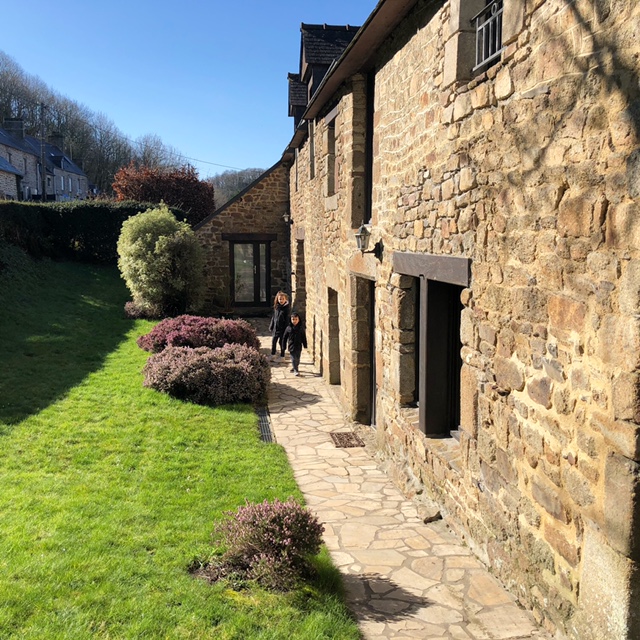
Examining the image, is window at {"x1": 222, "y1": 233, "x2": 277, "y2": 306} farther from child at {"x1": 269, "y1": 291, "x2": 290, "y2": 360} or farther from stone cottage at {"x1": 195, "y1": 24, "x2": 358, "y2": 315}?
child at {"x1": 269, "y1": 291, "x2": 290, "y2": 360}

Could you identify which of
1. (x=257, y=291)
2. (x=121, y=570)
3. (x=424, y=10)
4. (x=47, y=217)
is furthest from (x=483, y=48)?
(x=47, y=217)

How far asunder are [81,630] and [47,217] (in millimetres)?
20481

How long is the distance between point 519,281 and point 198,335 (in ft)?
29.7

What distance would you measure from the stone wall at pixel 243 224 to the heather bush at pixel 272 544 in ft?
48.1

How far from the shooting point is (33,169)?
44312 millimetres

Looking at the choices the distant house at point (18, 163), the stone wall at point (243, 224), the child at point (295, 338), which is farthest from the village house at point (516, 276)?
the distant house at point (18, 163)

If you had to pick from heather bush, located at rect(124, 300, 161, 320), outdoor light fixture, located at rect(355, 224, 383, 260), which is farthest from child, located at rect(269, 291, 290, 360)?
outdoor light fixture, located at rect(355, 224, 383, 260)

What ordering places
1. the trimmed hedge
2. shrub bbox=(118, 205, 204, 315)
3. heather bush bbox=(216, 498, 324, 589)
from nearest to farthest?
1. heather bush bbox=(216, 498, 324, 589)
2. shrub bbox=(118, 205, 204, 315)
3. the trimmed hedge

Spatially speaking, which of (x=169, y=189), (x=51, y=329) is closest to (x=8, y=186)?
(x=169, y=189)

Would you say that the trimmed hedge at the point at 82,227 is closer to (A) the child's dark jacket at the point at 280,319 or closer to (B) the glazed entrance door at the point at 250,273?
(B) the glazed entrance door at the point at 250,273

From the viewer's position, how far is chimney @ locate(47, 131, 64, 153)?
5212cm

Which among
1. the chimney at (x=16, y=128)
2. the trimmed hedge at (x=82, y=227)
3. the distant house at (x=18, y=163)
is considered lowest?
the trimmed hedge at (x=82, y=227)

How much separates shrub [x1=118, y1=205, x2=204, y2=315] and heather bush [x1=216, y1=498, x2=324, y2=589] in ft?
41.5

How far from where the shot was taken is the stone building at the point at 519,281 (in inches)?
110
